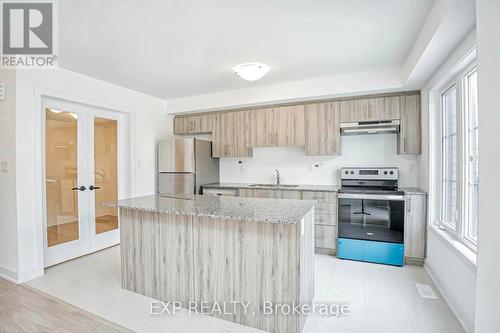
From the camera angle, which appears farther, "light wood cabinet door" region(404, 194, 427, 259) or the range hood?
the range hood

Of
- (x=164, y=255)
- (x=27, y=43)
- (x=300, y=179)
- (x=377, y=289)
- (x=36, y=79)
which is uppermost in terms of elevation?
(x=27, y=43)

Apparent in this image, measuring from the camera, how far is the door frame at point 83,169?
2869 mm

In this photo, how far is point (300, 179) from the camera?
4.21 metres

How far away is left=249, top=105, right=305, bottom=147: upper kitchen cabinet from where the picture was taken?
3867mm

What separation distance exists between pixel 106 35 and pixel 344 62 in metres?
2.56

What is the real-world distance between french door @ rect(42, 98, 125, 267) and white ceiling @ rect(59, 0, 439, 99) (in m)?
0.63

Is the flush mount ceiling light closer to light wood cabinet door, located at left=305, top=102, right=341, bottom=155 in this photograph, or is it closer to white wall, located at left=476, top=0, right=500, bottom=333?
light wood cabinet door, located at left=305, top=102, right=341, bottom=155

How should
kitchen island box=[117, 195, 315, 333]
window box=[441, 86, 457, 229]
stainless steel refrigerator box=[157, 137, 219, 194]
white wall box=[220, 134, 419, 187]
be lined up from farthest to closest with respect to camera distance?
stainless steel refrigerator box=[157, 137, 219, 194] → white wall box=[220, 134, 419, 187] → window box=[441, 86, 457, 229] → kitchen island box=[117, 195, 315, 333]

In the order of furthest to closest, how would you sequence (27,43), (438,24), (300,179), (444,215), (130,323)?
1. (300,179)
2. (444,215)
3. (27,43)
4. (130,323)
5. (438,24)

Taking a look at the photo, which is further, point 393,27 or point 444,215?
point 444,215

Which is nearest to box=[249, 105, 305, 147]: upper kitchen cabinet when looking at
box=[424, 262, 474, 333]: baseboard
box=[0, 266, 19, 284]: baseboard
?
box=[424, 262, 474, 333]: baseboard

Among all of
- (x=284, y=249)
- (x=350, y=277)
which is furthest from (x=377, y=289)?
(x=284, y=249)

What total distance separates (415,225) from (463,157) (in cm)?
121

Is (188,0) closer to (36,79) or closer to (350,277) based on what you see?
(36,79)
